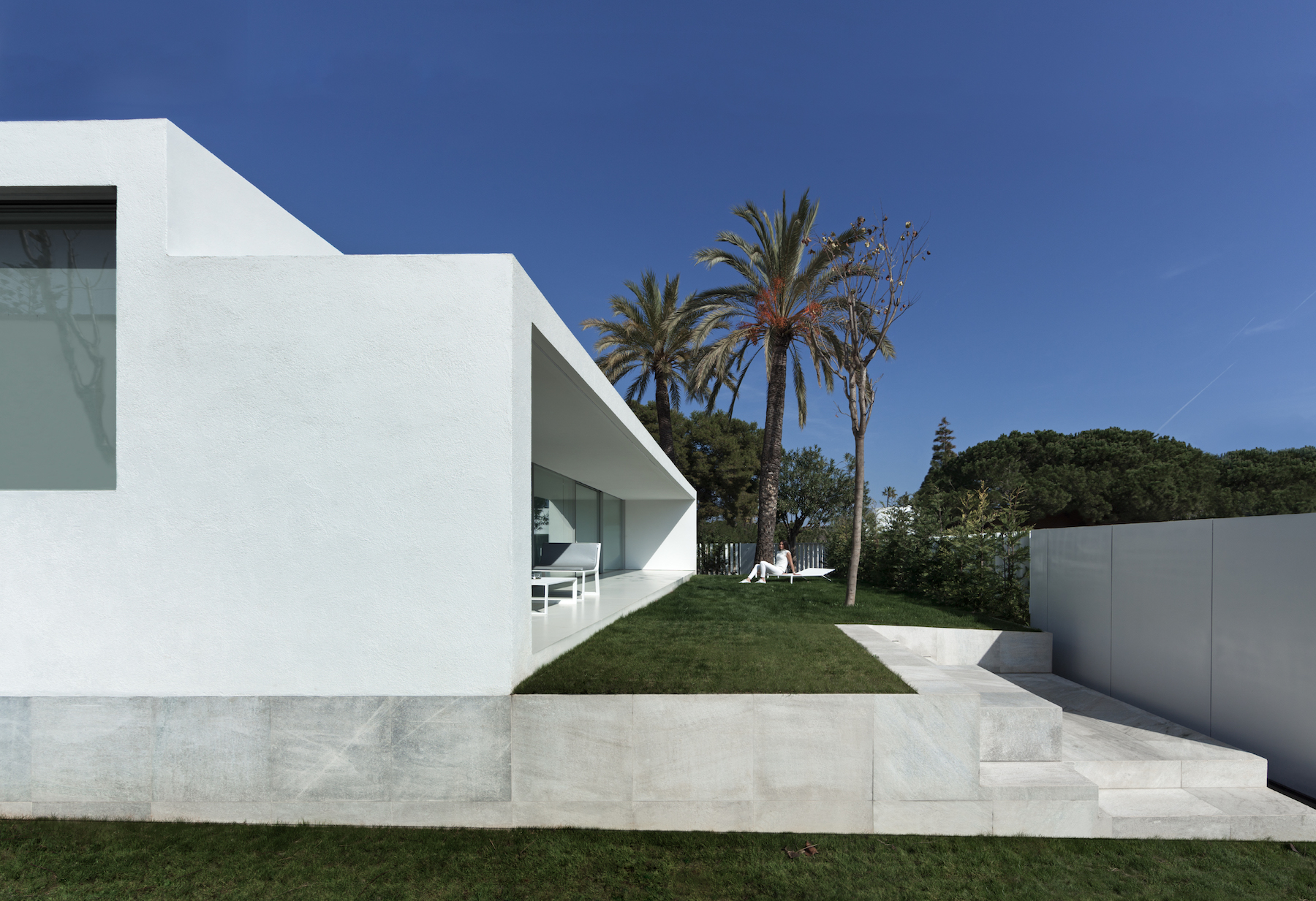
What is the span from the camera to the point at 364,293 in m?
4.68

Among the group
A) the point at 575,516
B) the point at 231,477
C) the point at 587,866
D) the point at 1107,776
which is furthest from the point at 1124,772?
the point at 575,516

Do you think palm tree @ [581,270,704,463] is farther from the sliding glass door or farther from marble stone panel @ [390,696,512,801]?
marble stone panel @ [390,696,512,801]

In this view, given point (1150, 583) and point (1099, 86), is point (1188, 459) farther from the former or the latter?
point (1150, 583)

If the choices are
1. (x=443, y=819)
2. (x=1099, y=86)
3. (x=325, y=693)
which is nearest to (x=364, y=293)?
(x=325, y=693)

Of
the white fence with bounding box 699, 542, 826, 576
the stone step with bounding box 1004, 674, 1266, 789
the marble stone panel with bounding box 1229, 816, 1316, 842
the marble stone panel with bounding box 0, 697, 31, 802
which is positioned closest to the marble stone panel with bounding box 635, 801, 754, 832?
the stone step with bounding box 1004, 674, 1266, 789

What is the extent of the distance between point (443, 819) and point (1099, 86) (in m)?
18.8

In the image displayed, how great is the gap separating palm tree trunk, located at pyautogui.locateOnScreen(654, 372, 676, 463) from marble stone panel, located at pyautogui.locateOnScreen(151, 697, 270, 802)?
16724 mm

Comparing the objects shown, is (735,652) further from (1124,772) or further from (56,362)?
(56,362)

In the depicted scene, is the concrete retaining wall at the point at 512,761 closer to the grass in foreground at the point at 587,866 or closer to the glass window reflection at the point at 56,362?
the grass in foreground at the point at 587,866

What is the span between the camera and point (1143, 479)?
1345 inches

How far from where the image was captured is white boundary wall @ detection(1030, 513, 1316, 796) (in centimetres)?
561

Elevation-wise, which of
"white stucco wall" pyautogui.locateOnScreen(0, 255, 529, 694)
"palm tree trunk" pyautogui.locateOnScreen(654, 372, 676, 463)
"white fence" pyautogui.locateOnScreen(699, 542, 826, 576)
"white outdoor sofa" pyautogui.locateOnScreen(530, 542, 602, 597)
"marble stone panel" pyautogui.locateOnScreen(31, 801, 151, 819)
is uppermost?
"palm tree trunk" pyautogui.locateOnScreen(654, 372, 676, 463)

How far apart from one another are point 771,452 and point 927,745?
1373cm

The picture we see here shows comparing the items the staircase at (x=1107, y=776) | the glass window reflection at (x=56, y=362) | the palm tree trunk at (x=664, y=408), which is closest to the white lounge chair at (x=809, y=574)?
the palm tree trunk at (x=664, y=408)
